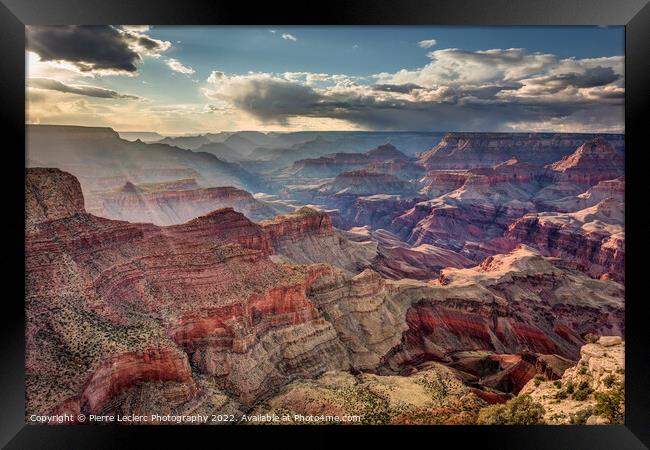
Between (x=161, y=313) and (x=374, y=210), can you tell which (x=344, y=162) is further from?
(x=161, y=313)

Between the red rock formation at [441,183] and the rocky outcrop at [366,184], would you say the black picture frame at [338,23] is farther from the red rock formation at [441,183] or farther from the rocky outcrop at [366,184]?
the red rock formation at [441,183]

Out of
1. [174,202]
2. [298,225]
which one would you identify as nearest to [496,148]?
[298,225]

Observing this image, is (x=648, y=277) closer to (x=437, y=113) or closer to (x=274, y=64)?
(x=437, y=113)

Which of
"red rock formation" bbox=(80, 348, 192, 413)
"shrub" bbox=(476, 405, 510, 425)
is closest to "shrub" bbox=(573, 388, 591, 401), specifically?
"shrub" bbox=(476, 405, 510, 425)

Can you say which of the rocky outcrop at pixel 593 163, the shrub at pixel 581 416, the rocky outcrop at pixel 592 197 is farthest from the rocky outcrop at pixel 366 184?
the shrub at pixel 581 416

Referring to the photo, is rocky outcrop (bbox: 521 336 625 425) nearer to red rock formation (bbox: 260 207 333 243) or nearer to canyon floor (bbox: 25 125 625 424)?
canyon floor (bbox: 25 125 625 424)

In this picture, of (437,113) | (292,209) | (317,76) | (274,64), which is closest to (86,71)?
(274,64)

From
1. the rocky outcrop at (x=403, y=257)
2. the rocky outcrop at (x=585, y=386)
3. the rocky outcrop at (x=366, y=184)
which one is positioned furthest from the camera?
the rocky outcrop at (x=403, y=257)
